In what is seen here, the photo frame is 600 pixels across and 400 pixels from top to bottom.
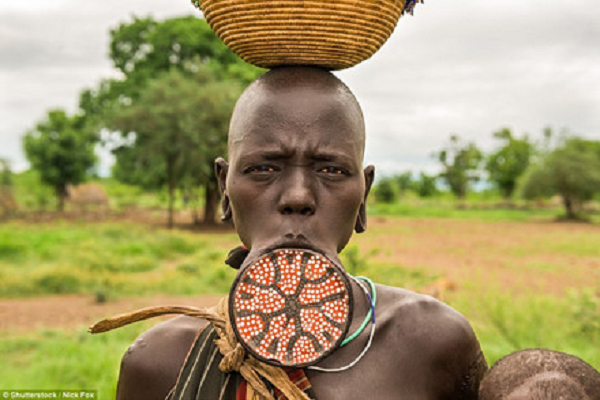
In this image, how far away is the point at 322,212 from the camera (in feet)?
4.54

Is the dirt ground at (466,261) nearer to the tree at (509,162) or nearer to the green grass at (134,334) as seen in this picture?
the green grass at (134,334)

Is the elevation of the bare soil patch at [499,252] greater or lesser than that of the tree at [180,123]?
lesser

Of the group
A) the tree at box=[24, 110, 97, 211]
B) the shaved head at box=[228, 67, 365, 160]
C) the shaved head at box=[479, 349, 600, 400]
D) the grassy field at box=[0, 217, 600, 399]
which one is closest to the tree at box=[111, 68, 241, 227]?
the grassy field at box=[0, 217, 600, 399]

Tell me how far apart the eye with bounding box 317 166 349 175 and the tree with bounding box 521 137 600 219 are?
93.5 ft

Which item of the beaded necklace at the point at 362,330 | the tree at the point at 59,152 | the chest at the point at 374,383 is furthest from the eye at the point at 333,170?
the tree at the point at 59,152

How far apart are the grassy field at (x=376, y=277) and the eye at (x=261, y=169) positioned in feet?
4.90

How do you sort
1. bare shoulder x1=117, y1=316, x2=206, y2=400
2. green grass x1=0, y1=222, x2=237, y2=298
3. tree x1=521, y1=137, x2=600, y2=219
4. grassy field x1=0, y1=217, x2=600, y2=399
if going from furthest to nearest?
1. tree x1=521, y1=137, x2=600, y2=219
2. green grass x1=0, y1=222, x2=237, y2=298
3. grassy field x1=0, y1=217, x2=600, y2=399
4. bare shoulder x1=117, y1=316, x2=206, y2=400

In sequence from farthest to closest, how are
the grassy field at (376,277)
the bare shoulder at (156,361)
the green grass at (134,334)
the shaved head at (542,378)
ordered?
the grassy field at (376,277) → the green grass at (134,334) → the bare shoulder at (156,361) → the shaved head at (542,378)

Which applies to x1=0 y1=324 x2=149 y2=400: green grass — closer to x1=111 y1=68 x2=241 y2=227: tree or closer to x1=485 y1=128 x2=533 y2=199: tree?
x1=111 y1=68 x2=241 y2=227: tree

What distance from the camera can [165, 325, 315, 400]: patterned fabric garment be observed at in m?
1.39

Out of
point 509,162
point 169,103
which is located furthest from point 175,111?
point 509,162

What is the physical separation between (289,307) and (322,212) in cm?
23

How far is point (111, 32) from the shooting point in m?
22.4

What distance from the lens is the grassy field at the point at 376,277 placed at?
5.18 m
